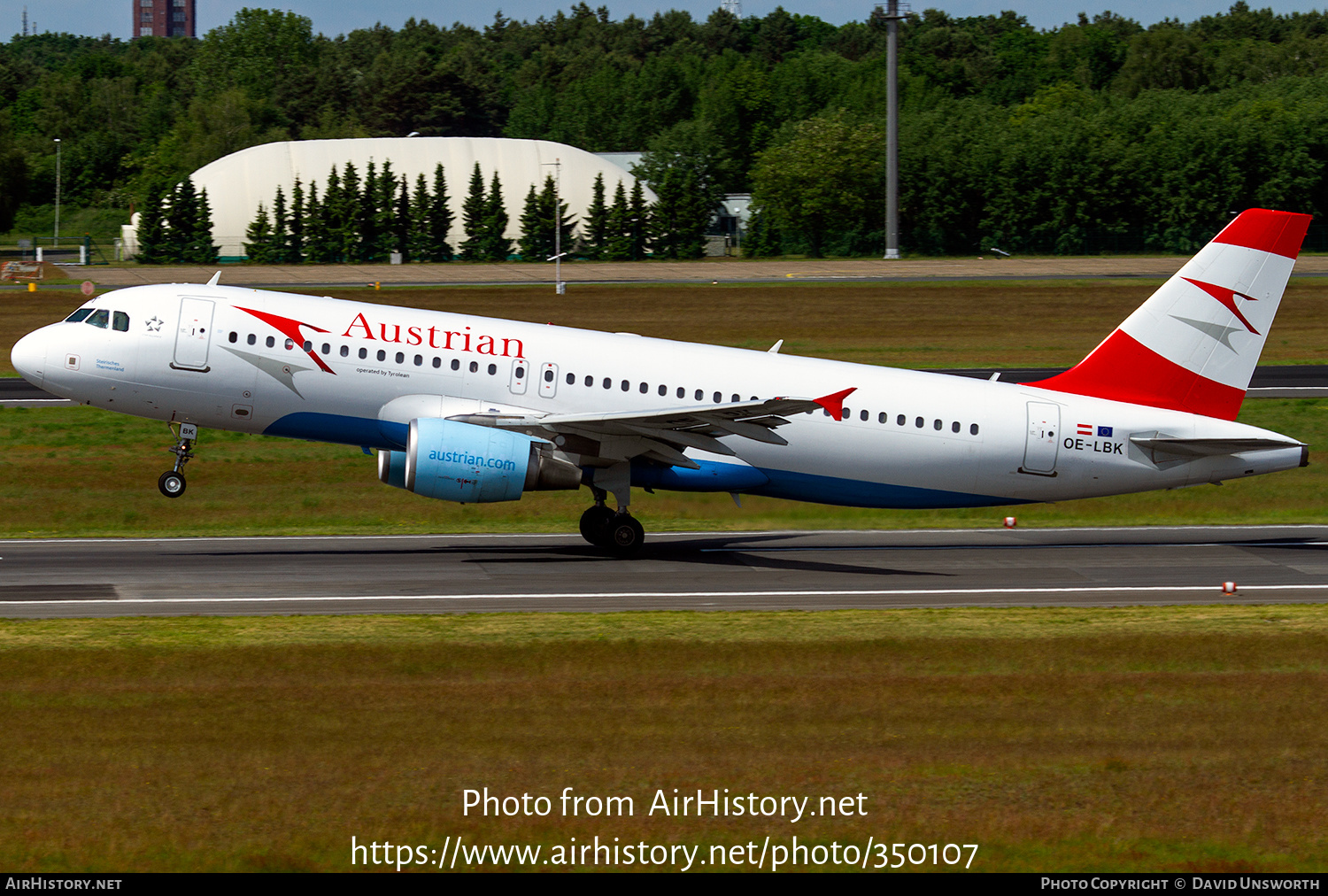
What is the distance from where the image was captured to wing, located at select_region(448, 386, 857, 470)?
2653cm

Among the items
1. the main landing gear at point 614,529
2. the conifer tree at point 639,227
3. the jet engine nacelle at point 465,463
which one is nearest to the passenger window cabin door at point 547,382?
the jet engine nacelle at point 465,463

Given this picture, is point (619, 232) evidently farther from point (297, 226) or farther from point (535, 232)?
point (297, 226)

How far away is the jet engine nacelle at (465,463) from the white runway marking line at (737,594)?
224cm

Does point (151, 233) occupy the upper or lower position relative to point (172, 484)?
upper

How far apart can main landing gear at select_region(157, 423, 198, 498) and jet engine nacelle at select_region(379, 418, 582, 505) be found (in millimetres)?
4223

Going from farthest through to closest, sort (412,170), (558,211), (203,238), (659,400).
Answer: (412,170) < (203,238) < (558,211) < (659,400)

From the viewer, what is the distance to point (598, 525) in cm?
2961

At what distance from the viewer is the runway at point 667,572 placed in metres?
24.7

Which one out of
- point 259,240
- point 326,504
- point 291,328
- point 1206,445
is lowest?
point 326,504

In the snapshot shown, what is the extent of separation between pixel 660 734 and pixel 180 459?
15.5 meters

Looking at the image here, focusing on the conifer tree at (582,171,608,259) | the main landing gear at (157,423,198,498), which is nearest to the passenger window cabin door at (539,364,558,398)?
the main landing gear at (157,423,198,498)

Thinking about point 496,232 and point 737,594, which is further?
point 496,232

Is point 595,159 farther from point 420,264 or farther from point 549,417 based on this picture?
point 549,417

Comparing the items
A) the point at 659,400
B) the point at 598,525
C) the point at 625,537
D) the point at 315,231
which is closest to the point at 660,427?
the point at 659,400
